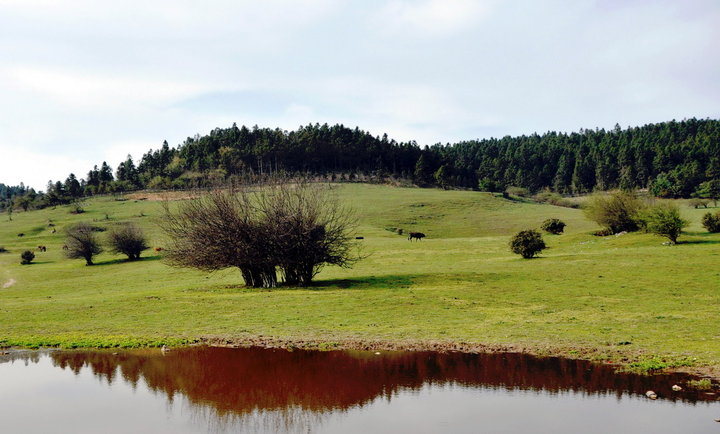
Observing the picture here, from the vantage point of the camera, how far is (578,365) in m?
19.8

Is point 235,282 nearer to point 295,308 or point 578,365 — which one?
point 295,308

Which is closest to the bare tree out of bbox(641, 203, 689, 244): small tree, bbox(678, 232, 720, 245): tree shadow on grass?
bbox(641, 203, 689, 244): small tree

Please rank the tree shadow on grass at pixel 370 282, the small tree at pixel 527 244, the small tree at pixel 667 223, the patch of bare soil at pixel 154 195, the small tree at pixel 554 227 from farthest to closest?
the patch of bare soil at pixel 154 195 → the small tree at pixel 554 227 → the small tree at pixel 667 223 → the small tree at pixel 527 244 → the tree shadow on grass at pixel 370 282

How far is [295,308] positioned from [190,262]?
44.2 feet

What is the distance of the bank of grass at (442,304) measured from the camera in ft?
78.2

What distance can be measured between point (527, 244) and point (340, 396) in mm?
39388

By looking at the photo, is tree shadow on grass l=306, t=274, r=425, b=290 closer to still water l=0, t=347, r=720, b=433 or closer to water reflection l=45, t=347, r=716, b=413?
water reflection l=45, t=347, r=716, b=413

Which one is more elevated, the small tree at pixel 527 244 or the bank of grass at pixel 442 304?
the small tree at pixel 527 244

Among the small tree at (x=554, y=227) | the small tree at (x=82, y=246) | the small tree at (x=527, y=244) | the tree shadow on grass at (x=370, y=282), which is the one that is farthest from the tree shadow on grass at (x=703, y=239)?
the small tree at (x=82, y=246)

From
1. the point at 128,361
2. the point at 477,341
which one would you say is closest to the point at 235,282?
the point at 128,361

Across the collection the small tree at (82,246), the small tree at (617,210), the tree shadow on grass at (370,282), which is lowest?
the tree shadow on grass at (370,282)

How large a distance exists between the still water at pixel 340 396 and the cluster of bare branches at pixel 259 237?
18.7 meters

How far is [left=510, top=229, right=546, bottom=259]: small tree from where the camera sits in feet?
174

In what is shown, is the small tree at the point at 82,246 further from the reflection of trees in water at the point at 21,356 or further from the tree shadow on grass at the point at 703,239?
the tree shadow on grass at the point at 703,239
